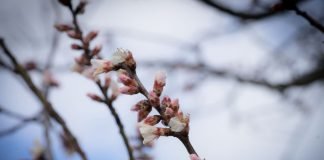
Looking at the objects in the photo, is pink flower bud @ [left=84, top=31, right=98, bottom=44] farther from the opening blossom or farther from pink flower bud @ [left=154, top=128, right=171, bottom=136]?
pink flower bud @ [left=154, top=128, right=171, bottom=136]

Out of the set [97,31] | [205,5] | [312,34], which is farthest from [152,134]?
[312,34]

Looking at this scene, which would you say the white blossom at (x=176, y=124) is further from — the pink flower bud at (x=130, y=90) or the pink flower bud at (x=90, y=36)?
the pink flower bud at (x=90, y=36)

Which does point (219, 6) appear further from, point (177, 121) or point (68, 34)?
point (177, 121)

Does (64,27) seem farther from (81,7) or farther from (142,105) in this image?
(142,105)

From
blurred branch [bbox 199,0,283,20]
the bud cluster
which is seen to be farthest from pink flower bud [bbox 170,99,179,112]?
blurred branch [bbox 199,0,283,20]

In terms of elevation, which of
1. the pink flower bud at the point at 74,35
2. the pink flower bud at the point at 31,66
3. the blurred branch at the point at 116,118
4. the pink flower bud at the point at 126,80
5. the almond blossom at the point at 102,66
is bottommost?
the pink flower bud at the point at 31,66

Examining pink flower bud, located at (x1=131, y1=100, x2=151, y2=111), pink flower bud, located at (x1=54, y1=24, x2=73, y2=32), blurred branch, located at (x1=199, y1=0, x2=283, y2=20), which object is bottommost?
pink flower bud, located at (x1=131, y1=100, x2=151, y2=111)

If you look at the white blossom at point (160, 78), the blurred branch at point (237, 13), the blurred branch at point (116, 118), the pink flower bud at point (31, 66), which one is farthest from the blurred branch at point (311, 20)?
the pink flower bud at point (31, 66)

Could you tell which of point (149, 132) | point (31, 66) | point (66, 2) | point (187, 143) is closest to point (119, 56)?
point (149, 132)

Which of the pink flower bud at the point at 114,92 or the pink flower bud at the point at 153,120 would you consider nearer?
the pink flower bud at the point at 153,120
